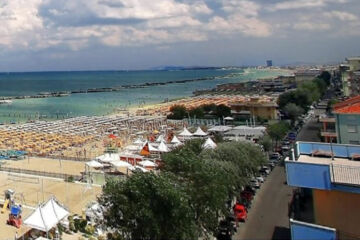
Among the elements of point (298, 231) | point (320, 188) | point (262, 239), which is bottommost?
point (262, 239)

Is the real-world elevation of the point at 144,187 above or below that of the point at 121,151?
above

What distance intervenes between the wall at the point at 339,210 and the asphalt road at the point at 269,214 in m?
3.43

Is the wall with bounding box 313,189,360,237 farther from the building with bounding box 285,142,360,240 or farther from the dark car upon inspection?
the dark car

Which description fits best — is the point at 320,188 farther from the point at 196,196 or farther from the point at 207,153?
the point at 207,153

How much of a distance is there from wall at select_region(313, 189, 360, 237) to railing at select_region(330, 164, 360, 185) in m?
0.41

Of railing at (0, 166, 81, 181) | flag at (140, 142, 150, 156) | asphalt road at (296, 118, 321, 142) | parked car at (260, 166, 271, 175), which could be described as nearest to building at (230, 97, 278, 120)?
asphalt road at (296, 118, 321, 142)

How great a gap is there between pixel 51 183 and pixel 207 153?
33.6ft

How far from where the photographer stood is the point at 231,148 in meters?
17.7

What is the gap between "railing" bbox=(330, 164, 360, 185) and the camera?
9.77 metres

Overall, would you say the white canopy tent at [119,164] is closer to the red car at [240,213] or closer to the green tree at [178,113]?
the red car at [240,213]

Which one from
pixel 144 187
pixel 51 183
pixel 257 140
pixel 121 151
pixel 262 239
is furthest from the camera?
pixel 121 151

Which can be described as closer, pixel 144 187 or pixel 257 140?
pixel 144 187

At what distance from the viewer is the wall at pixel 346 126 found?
18688 mm

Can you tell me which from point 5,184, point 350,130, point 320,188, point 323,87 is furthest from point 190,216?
point 323,87
